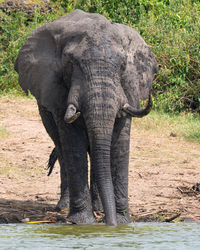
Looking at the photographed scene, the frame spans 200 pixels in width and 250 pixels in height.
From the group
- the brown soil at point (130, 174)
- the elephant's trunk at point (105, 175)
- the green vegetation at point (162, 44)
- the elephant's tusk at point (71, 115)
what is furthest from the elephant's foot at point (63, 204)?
the green vegetation at point (162, 44)

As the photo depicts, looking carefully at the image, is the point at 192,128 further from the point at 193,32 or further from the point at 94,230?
the point at 94,230

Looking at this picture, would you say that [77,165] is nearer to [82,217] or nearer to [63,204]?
[82,217]

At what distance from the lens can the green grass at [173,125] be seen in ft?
37.3

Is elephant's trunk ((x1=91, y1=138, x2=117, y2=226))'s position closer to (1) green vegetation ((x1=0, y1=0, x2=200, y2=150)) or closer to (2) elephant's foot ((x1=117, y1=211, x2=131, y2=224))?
(2) elephant's foot ((x1=117, y1=211, x2=131, y2=224))

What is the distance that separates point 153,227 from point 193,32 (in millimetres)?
8972

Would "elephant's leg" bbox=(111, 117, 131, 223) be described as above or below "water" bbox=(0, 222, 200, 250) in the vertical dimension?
above

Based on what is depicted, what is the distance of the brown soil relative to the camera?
675 cm

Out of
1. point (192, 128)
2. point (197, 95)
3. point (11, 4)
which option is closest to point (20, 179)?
point (192, 128)

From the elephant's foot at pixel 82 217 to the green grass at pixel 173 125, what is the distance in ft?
17.6

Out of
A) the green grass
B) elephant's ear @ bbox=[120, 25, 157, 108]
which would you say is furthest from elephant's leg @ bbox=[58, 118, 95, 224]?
the green grass

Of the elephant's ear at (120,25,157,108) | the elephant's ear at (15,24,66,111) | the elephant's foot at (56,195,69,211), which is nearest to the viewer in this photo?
the elephant's ear at (120,25,157,108)

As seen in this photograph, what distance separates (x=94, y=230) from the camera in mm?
5473

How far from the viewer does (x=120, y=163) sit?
592 centimetres

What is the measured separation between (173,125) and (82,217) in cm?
635
